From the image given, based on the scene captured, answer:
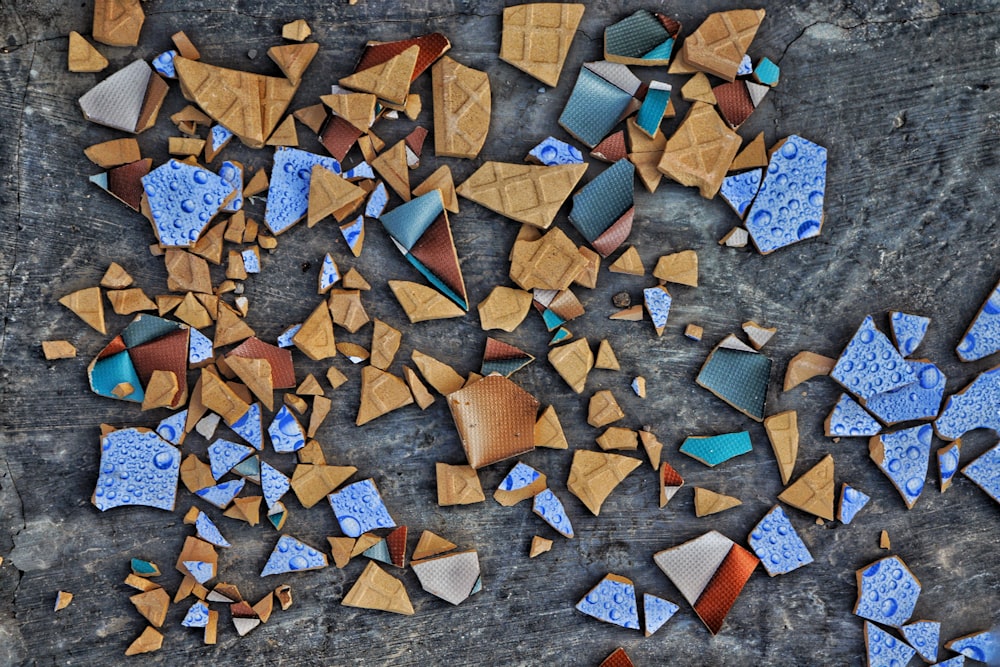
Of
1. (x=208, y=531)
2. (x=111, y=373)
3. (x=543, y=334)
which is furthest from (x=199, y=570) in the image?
(x=543, y=334)

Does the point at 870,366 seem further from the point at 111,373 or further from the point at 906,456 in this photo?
the point at 111,373

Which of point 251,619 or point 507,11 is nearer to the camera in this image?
point 507,11

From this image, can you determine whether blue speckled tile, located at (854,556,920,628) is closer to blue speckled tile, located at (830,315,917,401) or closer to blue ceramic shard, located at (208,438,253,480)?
blue speckled tile, located at (830,315,917,401)

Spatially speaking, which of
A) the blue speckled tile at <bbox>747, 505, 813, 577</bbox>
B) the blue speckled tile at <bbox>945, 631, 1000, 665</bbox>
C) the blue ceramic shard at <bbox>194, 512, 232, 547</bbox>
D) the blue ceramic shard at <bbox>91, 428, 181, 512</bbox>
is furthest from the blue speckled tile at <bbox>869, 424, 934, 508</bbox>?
the blue ceramic shard at <bbox>91, 428, 181, 512</bbox>

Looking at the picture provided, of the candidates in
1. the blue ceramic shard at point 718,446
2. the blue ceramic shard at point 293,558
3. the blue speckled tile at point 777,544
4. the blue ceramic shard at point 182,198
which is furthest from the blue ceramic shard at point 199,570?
the blue speckled tile at point 777,544

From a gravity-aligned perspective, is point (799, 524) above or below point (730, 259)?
below

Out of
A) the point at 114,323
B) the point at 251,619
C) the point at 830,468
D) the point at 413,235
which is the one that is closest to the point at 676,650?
the point at 830,468

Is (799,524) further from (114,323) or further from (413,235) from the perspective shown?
(114,323)
